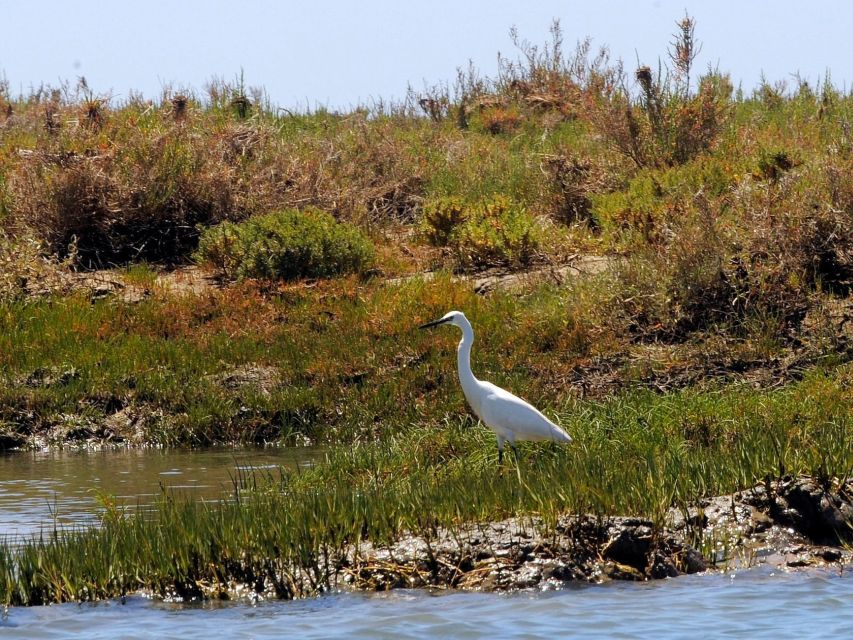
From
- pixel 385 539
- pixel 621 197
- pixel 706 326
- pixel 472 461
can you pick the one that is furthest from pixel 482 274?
pixel 385 539

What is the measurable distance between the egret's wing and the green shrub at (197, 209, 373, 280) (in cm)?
596

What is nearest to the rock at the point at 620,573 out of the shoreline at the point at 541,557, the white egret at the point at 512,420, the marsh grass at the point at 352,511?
the shoreline at the point at 541,557

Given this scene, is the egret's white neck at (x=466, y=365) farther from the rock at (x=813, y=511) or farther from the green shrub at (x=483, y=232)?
the green shrub at (x=483, y=232)

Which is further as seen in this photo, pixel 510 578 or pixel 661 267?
pixel 661 267

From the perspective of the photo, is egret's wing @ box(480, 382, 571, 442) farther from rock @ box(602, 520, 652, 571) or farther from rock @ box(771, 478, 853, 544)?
rock @ box(602, 520, 652, 571)

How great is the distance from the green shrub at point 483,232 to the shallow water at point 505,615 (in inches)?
344

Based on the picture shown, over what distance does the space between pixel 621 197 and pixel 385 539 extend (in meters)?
9.71

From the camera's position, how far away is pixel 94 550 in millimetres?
7535

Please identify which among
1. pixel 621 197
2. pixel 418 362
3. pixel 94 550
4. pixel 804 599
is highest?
pixel 621 197

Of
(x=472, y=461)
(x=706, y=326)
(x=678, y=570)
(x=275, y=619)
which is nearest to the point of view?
(x=275, y=619)

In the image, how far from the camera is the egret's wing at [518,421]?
32.1 feet

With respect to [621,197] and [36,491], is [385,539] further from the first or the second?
[621,197]

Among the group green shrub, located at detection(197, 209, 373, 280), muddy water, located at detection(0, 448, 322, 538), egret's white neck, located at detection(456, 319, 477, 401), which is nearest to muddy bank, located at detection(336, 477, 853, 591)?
muddy water, located at detection(0, 448, 322, 538)

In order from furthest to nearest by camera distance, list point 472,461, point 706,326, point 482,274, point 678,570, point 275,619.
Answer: point 482,274, point 706,326, point 472,461, point 678,570, point 275,619
